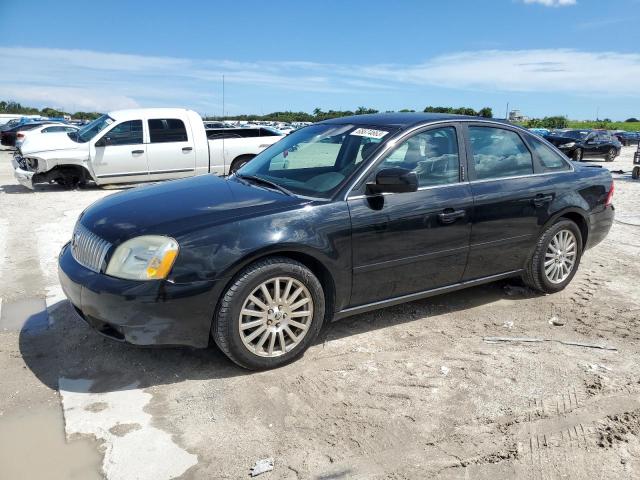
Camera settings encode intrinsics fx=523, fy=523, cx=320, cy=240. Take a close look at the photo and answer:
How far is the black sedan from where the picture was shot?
324cm

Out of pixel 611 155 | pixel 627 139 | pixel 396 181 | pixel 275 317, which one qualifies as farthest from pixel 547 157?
pixel 627 139

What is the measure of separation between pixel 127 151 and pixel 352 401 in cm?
992

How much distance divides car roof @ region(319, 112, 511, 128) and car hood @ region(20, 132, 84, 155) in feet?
29.1

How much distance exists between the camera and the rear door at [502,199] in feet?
14.2

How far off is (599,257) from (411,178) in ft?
13.3

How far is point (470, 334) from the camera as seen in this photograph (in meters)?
4.23

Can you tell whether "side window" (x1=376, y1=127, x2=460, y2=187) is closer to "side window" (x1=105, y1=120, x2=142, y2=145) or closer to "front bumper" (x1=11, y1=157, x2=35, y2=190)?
"side window" (x1=105, y1=120, x2=142, y2=145)

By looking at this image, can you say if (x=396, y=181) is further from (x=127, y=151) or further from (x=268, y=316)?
(x=127, y=151)

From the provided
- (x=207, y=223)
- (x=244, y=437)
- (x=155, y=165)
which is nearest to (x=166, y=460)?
(x=244, y=437)

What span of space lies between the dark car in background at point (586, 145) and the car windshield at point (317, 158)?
2242cm

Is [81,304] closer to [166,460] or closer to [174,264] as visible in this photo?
[174,264]

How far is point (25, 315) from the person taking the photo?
4.50 m

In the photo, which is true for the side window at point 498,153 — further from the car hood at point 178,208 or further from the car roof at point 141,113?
the car roof at point 141,113

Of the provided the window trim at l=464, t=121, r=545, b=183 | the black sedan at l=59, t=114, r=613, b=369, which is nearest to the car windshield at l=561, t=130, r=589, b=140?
the black sedan at l=59, t=114, r=613, b=369
